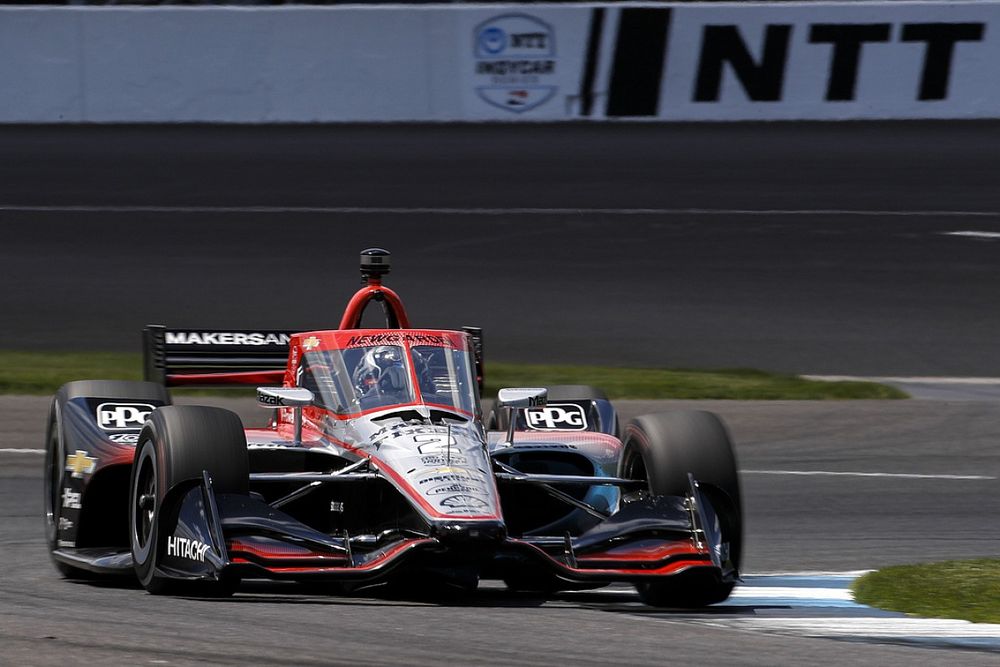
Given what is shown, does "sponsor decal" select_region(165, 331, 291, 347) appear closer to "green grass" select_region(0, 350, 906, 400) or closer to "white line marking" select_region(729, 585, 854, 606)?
"white line marking" select_region(729, 585, 854, 606)

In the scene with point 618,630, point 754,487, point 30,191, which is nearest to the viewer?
point 618,630

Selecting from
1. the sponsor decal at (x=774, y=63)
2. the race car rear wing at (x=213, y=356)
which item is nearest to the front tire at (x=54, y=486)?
the race car rear wing at (x=213, y=356)

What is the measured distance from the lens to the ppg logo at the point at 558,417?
9.63 m

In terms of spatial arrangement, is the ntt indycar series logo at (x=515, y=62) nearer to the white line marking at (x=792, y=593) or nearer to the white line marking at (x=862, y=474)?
the white line marking at (x=862, y=474)

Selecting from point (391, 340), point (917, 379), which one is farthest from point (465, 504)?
point (917, 379)

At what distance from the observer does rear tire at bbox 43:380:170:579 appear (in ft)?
28.7

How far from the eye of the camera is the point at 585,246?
1947cm

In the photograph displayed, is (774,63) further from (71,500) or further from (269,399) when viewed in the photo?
(269,399)

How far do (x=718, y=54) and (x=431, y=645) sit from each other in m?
19.4

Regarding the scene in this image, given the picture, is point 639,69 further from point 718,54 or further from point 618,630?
point 618,630

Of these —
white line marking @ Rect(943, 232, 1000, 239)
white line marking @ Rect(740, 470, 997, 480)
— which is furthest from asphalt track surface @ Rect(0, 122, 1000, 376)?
white line marking @ Rect(740, 470, 997, 480)

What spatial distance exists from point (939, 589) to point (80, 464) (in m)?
4.09

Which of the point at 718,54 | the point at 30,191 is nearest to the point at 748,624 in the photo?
the point at 30,191

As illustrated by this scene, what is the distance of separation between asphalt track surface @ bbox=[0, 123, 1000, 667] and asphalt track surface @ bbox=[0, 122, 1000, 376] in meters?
0.05
